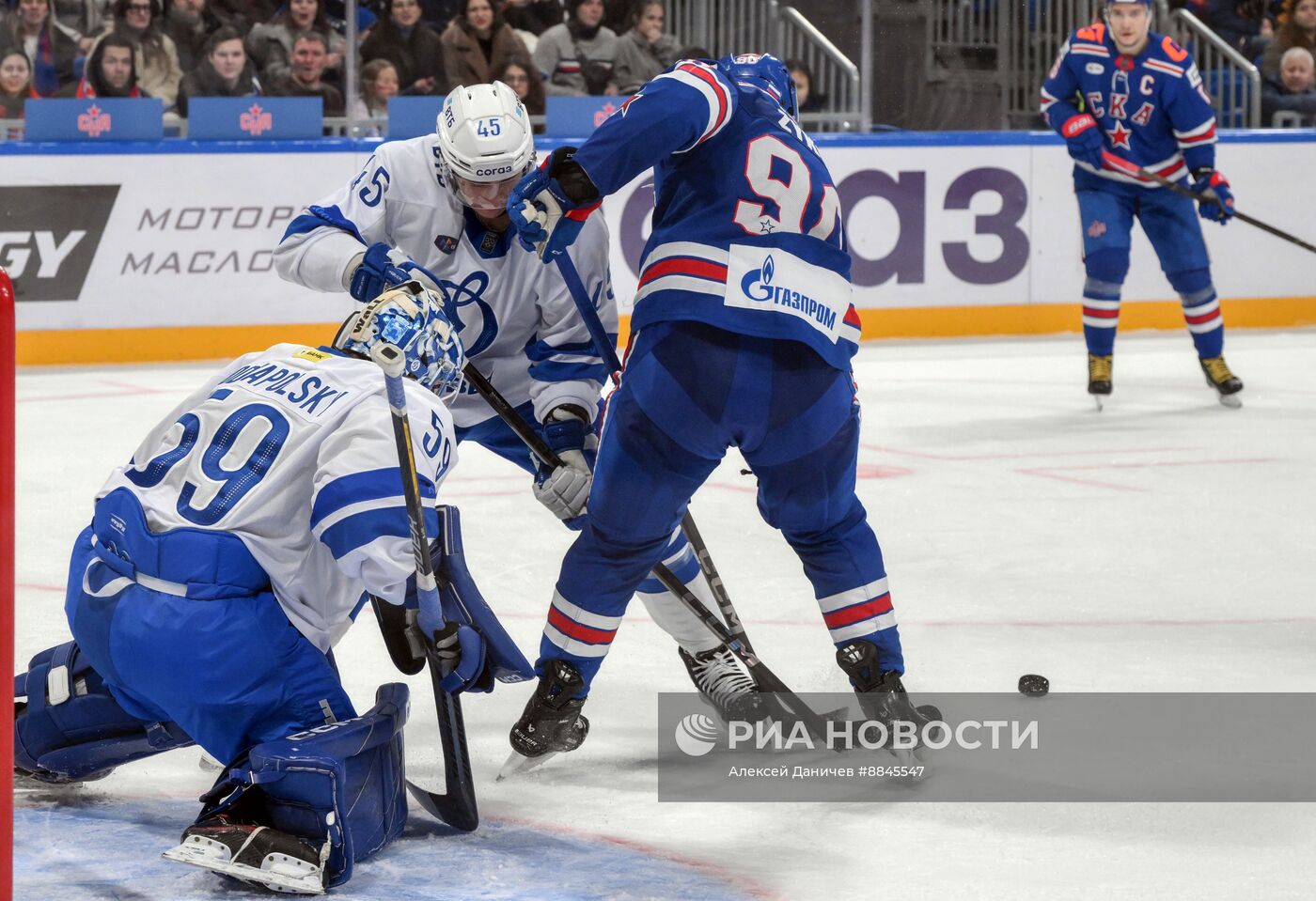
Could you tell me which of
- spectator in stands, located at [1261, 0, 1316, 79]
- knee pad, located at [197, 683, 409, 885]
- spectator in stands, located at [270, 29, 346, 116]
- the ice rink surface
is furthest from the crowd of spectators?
knee pad, located at [197, 683, 409, 885]

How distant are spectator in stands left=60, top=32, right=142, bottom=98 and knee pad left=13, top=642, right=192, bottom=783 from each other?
17.3ft

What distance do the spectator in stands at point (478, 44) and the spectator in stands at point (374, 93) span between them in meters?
0.32

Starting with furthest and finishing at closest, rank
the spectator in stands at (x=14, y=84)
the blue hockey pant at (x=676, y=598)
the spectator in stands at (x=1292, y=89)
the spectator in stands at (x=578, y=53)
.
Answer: the spectator in stands at (x=1292, y=89)
the spectator in stands at (x=578, y=53)
the spectator in stands at (x=14, y=84)
the blue hockey pant at (x=676, y=598)

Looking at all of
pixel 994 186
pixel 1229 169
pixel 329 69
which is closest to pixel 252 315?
pixel 329 69

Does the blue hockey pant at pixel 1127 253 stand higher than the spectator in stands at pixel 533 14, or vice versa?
the spectator in stands at pixel 533 14

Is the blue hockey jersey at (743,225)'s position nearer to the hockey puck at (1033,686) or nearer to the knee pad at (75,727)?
the hockey puck at (1033,686)

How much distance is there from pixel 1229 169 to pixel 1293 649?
5.48 metres

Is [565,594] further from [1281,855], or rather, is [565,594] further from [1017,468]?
[1017,468]

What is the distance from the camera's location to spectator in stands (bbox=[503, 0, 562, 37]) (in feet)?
28.9

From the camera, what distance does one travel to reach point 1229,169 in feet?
29.2

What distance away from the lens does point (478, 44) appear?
28.0ft

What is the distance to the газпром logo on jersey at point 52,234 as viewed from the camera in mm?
7395

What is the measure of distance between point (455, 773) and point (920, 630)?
1.52 meters

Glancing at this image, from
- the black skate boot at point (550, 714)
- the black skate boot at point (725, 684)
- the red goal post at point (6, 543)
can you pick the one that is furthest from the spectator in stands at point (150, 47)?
the red goal post at point (6, 543)
